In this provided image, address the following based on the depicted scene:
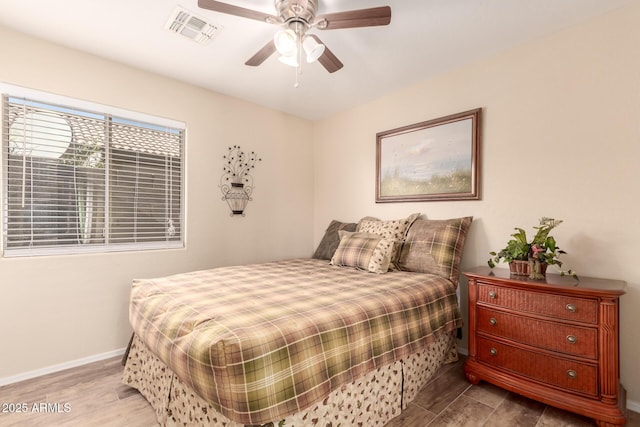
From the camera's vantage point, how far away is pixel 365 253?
8.48 ft

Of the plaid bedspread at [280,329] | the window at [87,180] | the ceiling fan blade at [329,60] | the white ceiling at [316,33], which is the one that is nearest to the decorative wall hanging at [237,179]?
the window at [87,180]

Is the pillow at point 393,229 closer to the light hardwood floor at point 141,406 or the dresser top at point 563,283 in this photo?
the dresser top at point 563,283

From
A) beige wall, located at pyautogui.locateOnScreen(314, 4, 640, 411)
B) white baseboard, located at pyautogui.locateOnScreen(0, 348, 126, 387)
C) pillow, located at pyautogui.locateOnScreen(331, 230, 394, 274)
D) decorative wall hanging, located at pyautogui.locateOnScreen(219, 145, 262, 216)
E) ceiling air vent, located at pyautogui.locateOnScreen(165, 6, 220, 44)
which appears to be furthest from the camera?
decorative wall hanging, located at pyautogui.locateOnScreen(219, 145, 262, 216)

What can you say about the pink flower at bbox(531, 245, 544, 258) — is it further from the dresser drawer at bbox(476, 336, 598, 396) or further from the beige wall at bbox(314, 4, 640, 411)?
the dresser drawer at bbox(476, 336, 598, 396)

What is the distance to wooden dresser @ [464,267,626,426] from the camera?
159 centimetres

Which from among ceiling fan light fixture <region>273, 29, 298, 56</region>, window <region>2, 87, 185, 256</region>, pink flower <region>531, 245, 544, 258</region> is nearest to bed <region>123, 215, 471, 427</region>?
pink flower <region>531, 245, 544, 258</region>

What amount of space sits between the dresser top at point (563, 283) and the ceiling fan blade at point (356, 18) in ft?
5.58

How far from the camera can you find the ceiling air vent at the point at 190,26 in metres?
1.96

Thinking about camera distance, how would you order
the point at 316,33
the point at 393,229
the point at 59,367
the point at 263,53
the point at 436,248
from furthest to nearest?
the point at 393,229 → the point at 436,248 → the point at 59,367 → the point at 316,33 → the point at 263,53

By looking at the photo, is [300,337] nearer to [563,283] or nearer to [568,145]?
[563,283]

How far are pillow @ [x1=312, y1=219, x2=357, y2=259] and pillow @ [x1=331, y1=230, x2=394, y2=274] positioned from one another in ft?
1.27

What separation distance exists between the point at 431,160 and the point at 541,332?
64.0 inches

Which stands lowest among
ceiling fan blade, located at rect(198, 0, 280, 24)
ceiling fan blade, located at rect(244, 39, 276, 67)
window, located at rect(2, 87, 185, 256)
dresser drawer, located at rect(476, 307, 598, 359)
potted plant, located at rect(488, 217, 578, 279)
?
dresser drawer, located at rect(476, 307, 598, 359)

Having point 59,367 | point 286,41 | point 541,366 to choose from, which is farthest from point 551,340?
point 59,367
